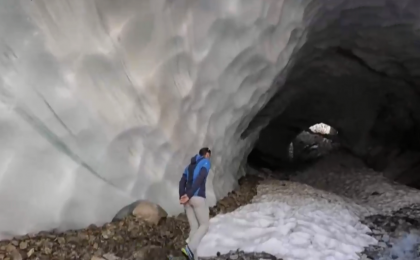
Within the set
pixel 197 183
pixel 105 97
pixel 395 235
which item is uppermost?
pixel 105 97

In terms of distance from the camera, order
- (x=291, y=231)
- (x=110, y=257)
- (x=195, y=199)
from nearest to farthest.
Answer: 1. (x=110, y=257)
2. (x=195, y=199)
3. (x=291, y=231)

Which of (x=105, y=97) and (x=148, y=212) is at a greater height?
(x=105, y=97)

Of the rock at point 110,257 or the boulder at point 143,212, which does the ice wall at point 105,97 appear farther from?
the rock at point 110,257

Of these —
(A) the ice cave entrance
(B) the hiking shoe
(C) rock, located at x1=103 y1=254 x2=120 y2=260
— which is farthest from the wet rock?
(A) the ice cave entrance

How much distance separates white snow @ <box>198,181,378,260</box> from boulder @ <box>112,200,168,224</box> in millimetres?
361

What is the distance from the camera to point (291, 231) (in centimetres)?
318

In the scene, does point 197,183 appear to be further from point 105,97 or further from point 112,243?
point 105,97

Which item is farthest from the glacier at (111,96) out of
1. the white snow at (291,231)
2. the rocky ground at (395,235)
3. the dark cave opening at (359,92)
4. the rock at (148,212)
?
the dark cave opening at (359,92)

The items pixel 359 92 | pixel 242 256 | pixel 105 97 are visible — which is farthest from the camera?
pixel 359 92

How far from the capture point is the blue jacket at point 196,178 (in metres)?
2.56

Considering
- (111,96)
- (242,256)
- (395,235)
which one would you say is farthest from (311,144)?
(111,96)

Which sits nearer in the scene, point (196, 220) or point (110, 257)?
point (110, 257)

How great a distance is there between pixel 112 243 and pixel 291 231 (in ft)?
4.37

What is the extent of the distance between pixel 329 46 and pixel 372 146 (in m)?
3.05
